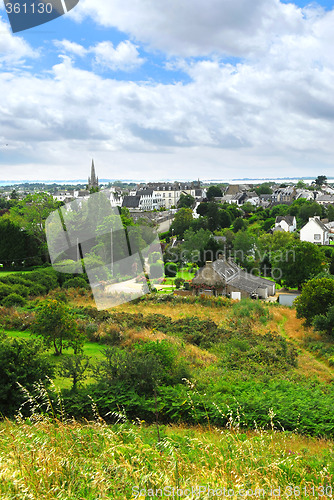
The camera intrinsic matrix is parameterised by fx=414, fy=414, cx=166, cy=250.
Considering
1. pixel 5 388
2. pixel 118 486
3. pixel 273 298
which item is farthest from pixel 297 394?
pixel 273 298

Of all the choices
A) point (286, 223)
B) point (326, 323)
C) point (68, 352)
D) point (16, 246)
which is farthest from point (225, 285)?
point (286, 223)

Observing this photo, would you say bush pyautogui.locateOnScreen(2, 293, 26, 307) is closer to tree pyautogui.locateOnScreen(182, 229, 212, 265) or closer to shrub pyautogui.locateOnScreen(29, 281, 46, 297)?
Result: shrub pyautogui.locateOnScreen(29, 281, 46, 297)

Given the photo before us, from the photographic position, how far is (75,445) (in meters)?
4.73

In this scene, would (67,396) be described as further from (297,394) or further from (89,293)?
(89,293)

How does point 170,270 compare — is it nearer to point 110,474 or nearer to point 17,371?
point 17,371

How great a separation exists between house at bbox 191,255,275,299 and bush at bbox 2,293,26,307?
568 inches

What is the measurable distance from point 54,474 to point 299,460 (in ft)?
11.1

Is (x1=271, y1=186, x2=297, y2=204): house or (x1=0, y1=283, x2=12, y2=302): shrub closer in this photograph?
(x1=0, y1=283, x2=12, y2=302): shrub

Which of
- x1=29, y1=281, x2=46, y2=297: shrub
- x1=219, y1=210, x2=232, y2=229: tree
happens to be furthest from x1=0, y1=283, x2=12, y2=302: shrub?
x1=219, y1=210, x2=232, y2=229: tree

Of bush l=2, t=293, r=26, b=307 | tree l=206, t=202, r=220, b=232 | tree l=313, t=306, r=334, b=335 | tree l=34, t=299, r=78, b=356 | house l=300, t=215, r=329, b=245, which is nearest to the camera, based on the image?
tree l=34, t=299, r=78, b=356

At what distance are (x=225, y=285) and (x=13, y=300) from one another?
55.0 ft

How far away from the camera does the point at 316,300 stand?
954 inches

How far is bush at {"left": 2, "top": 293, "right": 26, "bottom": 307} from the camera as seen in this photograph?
24469mm

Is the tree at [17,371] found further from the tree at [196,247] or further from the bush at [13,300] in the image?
the tree at [196,247]
